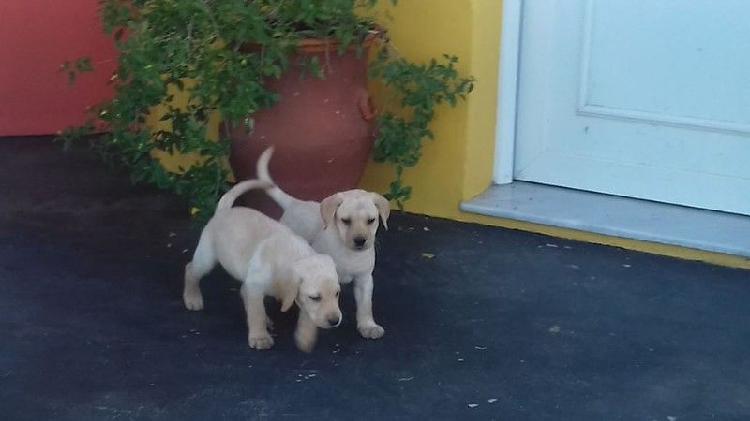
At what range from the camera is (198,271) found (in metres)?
2.83

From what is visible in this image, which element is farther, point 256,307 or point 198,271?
point 198,271

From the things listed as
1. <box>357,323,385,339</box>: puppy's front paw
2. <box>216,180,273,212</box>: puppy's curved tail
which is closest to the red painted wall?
<box>216,180,273,212</box>: puppy's curved tail

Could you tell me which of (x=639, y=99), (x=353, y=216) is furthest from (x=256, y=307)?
(x=639, y=99)

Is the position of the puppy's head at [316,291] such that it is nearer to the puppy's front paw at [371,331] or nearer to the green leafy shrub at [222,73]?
the puppy's front paw at [371,331]

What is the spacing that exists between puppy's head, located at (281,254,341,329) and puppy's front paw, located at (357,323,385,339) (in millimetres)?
271

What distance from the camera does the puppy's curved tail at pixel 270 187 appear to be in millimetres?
2902

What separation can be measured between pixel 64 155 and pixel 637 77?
7.97 feet

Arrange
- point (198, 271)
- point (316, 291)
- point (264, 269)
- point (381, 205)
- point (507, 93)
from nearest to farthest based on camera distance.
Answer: point (316, 291) → point (264, 269) → point (381, 205) → point (198, 271) → point (507, 93)

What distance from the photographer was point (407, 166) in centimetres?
349

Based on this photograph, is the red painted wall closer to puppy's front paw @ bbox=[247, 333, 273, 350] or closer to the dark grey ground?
the dark grey ground

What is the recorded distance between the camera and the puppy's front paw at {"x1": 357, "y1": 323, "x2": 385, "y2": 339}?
2.67 m

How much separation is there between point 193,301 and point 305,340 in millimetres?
452

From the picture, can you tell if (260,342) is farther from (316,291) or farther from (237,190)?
(237,190)

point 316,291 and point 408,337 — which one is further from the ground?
point 316,291
